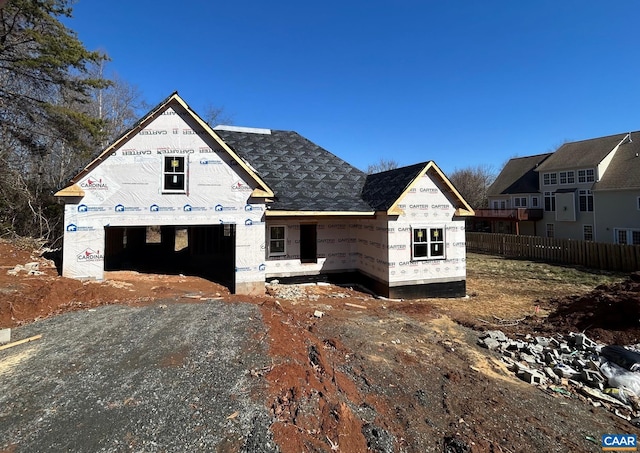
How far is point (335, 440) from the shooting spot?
432 centimetres

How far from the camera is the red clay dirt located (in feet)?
16.0

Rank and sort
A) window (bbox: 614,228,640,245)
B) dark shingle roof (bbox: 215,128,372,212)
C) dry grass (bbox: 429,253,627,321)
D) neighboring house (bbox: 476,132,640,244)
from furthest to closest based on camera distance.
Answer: neighboring house (bbox: 476,132,640,244)
window (bbox: 614,228,640,245)
dark shingle roof (bbox: 215,128,372,212)
dry grass (bbox: 429,253,627,321)

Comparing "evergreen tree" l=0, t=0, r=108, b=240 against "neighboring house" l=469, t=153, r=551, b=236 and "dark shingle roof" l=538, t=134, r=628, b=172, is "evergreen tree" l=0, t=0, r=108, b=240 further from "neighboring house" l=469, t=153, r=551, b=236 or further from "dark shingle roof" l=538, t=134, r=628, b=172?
"dark shingle roof" l=538, t=134, r=628, b=172

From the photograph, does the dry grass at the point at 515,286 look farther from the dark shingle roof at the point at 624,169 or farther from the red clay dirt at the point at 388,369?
the dark shingle roof at the point at 624,169

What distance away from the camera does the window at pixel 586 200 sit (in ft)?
105

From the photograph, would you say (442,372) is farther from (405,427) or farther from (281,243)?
(281,243)

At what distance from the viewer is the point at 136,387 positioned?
4.99 m

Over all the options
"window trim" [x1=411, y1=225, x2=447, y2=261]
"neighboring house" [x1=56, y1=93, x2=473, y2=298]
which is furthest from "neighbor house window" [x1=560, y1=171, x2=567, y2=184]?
"window trim" [x1=411, y1=225, x2=447, y2=261]

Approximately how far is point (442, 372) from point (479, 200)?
202 feet

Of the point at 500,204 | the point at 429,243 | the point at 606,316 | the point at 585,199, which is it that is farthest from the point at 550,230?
the point at 606,316

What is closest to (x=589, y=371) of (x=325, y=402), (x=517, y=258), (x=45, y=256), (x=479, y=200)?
(x=325, y=402)

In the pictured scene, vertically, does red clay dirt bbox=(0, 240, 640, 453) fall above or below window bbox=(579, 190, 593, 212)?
below

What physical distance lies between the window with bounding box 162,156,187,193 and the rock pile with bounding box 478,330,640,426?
11008mm

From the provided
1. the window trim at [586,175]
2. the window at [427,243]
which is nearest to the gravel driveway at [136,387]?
the window at [427,243]
